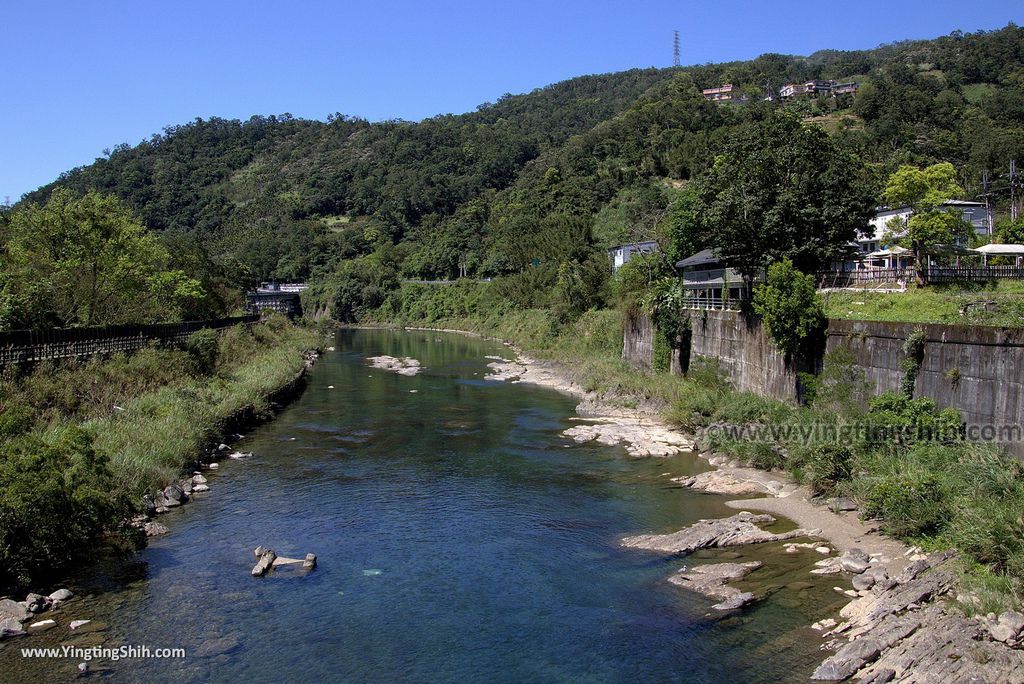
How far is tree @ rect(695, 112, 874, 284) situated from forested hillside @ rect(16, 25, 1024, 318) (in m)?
15.2

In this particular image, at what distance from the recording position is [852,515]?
60.7 feet

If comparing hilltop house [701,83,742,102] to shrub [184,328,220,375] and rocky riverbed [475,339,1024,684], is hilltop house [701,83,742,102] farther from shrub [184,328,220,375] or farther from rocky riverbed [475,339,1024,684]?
rocky riverbed [475,339,1024,684]

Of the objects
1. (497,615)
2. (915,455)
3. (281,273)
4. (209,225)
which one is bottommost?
(497,615)

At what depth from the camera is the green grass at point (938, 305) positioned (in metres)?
20.1

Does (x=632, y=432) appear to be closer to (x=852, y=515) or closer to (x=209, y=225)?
(x=852, y=515)

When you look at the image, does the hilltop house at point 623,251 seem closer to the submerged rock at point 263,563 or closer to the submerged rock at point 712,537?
the submerged rock at point 712,537

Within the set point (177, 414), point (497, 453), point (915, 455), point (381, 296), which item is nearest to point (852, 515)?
point (915, 455)

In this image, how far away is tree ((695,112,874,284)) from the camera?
30000 mm

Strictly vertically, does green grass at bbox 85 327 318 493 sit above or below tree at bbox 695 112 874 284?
below

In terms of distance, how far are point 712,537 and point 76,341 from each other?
25231 millimetres

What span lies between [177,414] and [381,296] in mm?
84135

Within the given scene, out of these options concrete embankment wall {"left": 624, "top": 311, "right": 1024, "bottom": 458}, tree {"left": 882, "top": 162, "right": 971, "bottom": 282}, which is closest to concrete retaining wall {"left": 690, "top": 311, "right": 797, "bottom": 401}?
concrete embankment wall {"left": 624, "top": 311, "right": 1024, "bottom": 458}

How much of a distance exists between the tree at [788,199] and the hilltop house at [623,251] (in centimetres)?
3676

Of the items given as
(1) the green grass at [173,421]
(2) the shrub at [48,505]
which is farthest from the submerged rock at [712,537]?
(1) the green grass at [173,421]
